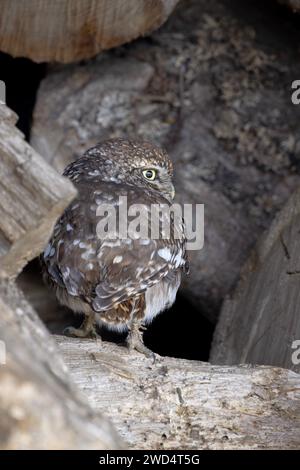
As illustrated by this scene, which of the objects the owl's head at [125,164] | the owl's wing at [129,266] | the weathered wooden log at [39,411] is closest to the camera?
the weathered wooden log at [39,411]

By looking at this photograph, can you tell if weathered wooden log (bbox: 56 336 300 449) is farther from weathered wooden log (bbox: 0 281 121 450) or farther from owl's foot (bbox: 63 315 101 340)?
weathered wooden log (bbox: 0 281 121 450)

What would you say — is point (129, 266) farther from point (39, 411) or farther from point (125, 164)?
point (39, 411)

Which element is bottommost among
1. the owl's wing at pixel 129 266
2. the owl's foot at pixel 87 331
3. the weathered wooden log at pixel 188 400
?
the owl's foot at pixel 87 331

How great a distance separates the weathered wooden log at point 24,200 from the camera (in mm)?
1968

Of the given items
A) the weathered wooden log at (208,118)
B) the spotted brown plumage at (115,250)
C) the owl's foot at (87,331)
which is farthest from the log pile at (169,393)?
the weathered wooden log at (208,118)

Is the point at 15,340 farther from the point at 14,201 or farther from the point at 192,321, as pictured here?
the point at 192,321

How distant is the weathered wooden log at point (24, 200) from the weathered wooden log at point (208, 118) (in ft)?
5.71

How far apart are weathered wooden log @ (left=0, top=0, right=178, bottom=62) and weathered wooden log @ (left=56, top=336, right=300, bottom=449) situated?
1476mm

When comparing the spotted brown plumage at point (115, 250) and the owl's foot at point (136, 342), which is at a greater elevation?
the spotted brown plumage at point (115, 250)

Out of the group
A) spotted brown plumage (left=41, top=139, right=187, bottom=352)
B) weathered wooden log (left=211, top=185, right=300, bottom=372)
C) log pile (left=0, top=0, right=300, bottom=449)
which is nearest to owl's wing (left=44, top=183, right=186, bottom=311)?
spotted brown plumage (left=41, top=139, right=187, bottom=352)

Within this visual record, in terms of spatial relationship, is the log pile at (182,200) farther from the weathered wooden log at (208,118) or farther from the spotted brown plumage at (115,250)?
the spotted brown plumage at (115,250)

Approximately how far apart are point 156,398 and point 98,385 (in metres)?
0.19

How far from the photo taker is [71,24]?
3.46 meters

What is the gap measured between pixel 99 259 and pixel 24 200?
0.78 meters
